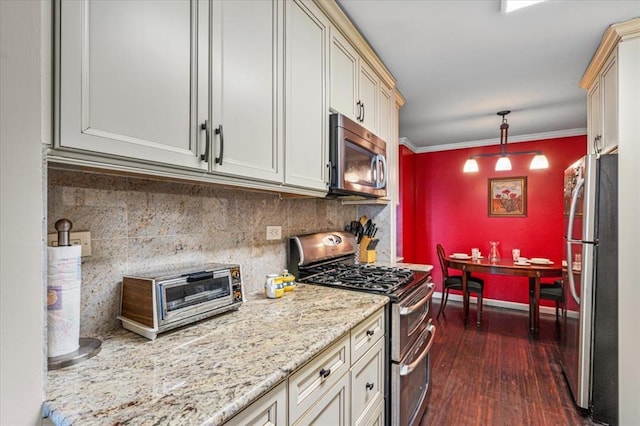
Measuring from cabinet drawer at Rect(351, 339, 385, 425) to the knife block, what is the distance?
112cm

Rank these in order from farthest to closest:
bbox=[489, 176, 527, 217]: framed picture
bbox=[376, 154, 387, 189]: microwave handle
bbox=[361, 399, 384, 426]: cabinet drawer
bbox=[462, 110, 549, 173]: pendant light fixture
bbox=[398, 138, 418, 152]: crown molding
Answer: bbox=[398, 138, 418, 152]: crown molding
bbox=[489, 176, 527, 217]: framed picture
bbox=[462, 110, 549, 173]: pendant light fixture
bbox=[376, 154, 387, 189]: microwave handle
bbox=[361, 399, 384, 426]: cabinet drawer

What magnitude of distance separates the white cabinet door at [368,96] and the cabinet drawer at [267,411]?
176 centimetres

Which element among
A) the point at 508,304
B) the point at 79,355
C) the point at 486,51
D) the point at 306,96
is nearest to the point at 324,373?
the point at 79,355

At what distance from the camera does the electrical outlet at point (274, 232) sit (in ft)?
5.94

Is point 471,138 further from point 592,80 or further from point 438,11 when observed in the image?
point 438,11

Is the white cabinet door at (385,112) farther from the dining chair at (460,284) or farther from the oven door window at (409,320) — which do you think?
the dining chair at (460,284)

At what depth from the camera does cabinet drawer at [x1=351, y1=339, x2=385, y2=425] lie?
131cm

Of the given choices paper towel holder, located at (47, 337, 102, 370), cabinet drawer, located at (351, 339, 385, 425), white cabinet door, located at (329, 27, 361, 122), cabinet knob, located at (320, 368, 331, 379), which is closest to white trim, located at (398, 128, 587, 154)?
white cabinet door, located at (329, 27, 361, 122)

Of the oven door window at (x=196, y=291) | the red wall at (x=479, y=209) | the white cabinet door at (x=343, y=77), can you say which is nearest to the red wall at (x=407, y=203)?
the red wall at (x=479, y=209)

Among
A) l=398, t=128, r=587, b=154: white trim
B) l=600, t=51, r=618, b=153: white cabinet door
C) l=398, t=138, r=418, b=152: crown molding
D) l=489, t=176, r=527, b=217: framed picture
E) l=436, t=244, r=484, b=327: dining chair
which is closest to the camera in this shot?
l=600, t=51, r=618, b=153: white cabinet door

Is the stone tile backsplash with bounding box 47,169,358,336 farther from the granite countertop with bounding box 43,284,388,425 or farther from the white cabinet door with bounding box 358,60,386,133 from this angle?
the white cabinet door with bounding box 358,60,386,133

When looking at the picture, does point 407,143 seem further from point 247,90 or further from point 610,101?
point 247,90

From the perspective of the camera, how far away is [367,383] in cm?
142

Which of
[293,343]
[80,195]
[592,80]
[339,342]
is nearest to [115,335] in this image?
[80,195]
